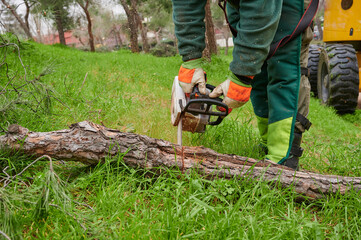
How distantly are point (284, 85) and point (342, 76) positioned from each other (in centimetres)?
288

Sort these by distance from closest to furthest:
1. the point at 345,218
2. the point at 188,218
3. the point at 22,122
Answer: the point at 188,218 → the point at 345,218 → the point at 22,122

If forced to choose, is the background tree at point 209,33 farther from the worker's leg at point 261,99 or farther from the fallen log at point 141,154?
the fallen log at point 141,154

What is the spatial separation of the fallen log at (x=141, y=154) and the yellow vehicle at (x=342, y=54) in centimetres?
309

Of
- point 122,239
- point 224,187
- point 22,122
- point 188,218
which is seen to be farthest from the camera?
point 22,122

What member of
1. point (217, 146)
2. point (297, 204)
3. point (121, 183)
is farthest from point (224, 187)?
→ point (217, 146)

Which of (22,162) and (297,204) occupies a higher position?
(22,162)

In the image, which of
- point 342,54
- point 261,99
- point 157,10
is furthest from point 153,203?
point 157,10

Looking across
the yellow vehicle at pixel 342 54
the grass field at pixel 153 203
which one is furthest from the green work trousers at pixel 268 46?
the yellow vehicle at pixel 342 54

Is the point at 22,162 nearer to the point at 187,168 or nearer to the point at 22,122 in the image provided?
the point at 22,122

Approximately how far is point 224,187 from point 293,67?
0.94 meters

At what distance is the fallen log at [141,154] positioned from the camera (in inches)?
60.7

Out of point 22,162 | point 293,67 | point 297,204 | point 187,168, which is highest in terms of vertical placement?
point 293,67

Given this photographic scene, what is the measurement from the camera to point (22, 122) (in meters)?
2.03

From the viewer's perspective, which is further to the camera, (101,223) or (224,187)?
(224,187)
